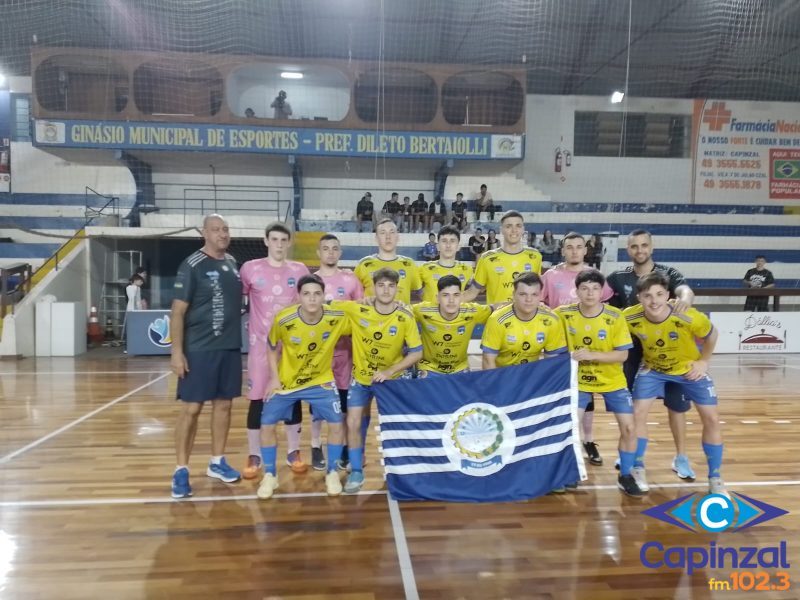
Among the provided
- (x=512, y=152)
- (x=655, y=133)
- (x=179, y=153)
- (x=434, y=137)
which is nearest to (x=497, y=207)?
(x=512, y=152)

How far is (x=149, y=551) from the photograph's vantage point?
3.01m

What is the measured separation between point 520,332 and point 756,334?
29.4 ft

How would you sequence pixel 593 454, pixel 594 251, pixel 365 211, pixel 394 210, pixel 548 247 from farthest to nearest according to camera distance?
pixel 365 211 → pixel 394 210 → pixel 548 247 → pixel 594 251 → pixel 593 454

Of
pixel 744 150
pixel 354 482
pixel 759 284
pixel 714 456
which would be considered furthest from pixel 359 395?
pixel 744 150

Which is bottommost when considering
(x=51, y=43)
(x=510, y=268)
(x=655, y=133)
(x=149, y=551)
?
(x=149, y=551)

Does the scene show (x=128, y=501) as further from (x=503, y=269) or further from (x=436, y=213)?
(x=436, y=213)

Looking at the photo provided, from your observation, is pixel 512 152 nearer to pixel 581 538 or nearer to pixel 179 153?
pixel 179 153

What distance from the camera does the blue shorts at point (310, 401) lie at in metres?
3.73

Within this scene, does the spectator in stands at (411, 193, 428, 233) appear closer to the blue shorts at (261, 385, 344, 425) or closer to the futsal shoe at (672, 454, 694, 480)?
the futsal shoe at (672, 454, 694, 480)

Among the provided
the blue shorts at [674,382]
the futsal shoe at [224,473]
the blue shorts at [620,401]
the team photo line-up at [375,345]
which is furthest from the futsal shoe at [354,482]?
the blue shorts at [674,382]

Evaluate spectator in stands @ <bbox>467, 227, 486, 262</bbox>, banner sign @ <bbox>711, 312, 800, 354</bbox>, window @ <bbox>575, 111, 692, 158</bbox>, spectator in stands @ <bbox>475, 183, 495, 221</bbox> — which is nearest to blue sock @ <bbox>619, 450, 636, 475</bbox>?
banner sign @ <bbox>711, 312, 800, 354</bbox>

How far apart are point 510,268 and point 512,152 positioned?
10416 mm

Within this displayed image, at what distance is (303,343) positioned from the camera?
374cm

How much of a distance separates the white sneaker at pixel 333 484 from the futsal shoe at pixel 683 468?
7.84 ft
